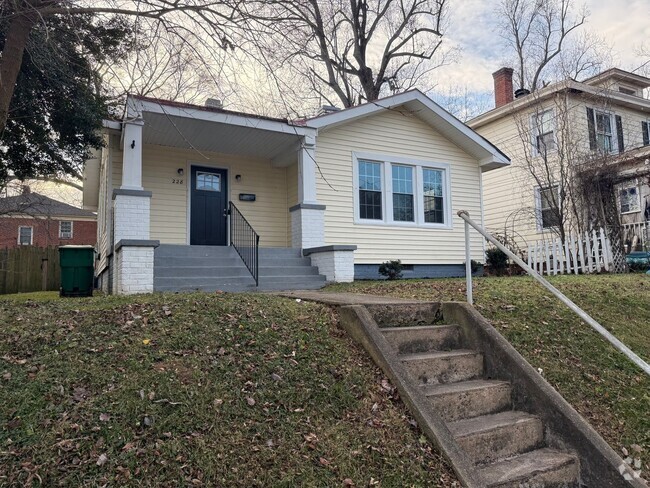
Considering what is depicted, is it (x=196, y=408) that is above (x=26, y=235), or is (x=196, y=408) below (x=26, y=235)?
below

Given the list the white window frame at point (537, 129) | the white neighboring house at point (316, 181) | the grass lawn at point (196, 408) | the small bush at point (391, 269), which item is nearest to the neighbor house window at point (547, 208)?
the white window frame at point (537, 129)

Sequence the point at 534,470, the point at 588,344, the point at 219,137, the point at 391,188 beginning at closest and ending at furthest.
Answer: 1. the point at 534,470
2. the point at 588,344
3. the point at 219,137
4. the point at 391,188

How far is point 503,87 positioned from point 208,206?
524 inches

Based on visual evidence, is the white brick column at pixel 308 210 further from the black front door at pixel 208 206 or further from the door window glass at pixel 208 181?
the door window glass at pixel 208 181

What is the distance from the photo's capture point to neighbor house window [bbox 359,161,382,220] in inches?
438

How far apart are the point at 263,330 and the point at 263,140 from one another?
670 centimetres

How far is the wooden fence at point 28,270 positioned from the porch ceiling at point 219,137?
9503mm

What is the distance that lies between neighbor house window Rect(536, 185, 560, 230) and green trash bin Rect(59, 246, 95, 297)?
41.8 feet

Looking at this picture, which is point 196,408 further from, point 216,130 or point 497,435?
point 216,130

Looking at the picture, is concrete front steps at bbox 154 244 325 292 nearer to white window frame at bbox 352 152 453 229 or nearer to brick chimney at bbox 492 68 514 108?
white window frame at bbox 352 152 453 229

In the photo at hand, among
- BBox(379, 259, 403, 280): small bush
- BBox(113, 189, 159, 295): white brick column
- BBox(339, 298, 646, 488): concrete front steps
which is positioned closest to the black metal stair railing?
BBox(113, 189, 159, 295): white brick column

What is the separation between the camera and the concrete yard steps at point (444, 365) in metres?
3.69

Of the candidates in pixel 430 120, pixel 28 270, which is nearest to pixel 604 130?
pixel 430 120

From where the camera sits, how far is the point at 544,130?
15.4 meters
